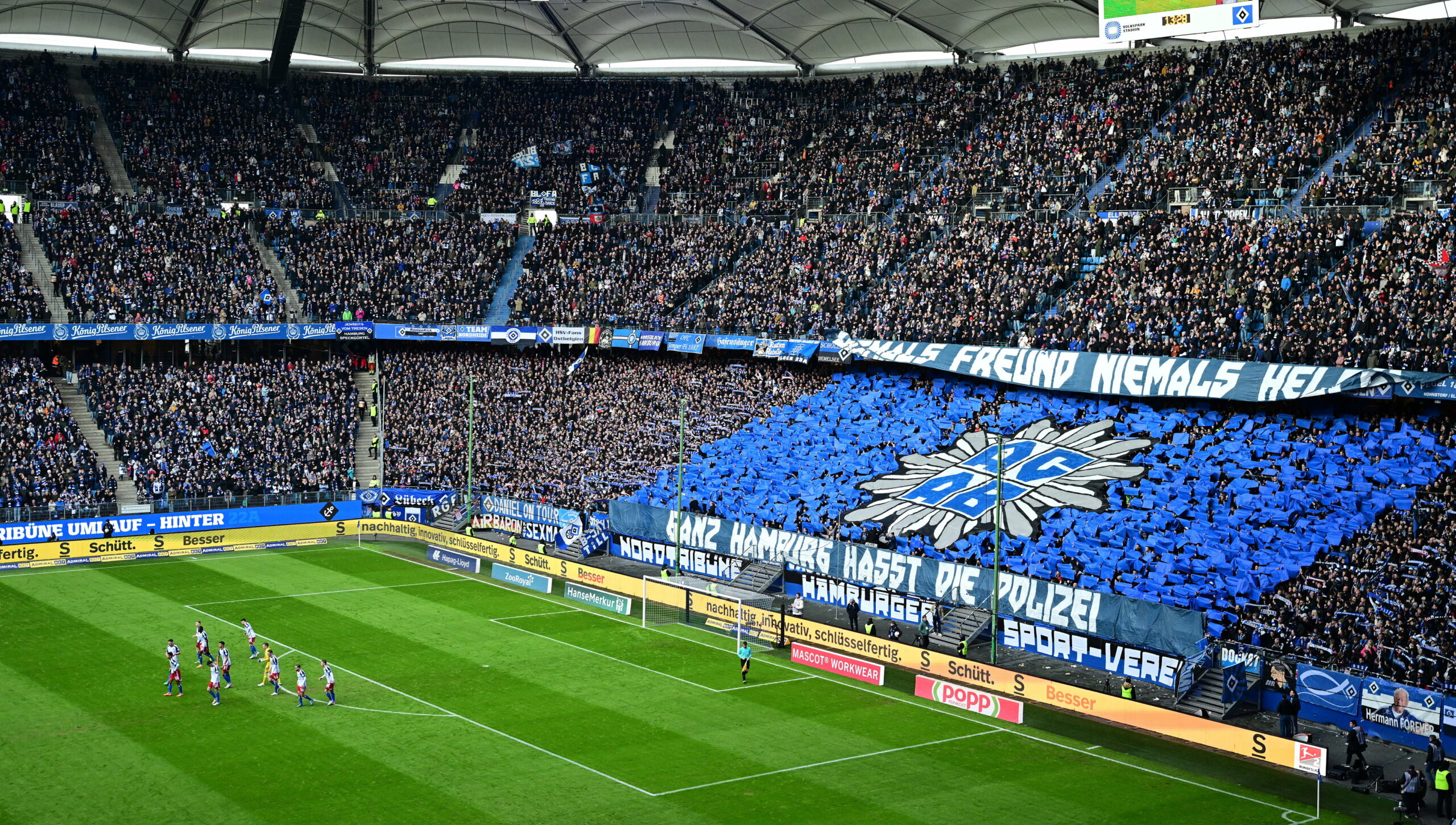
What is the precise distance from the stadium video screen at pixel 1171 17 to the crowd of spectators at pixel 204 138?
44.1m

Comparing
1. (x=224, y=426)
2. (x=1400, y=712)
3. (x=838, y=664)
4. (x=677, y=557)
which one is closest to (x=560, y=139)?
(x=224, y=426)

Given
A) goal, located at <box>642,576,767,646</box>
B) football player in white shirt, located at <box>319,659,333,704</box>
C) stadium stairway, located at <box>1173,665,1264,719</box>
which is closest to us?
stadium stairway, located at <box>1173,665,1264,719</box>

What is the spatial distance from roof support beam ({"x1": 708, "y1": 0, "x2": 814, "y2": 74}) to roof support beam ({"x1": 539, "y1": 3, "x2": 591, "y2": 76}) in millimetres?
8734

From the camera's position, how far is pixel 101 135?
6938 cm

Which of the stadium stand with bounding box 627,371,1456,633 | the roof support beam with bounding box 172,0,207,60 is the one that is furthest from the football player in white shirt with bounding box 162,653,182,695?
the roof support beam with bounding box 172,0,207,60

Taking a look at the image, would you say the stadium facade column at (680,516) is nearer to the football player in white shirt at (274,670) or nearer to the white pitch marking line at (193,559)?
the white pitch marking line at (193,559)

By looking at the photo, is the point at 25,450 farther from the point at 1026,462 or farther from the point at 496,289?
the point at 1026,462

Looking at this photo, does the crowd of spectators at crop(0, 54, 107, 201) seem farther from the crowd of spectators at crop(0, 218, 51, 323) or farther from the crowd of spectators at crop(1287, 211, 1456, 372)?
the crowd of spectators at crop(1287, 211, 1456, 372)

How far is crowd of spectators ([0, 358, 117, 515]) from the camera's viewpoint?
53438mm

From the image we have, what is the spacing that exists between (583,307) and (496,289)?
5606 mm

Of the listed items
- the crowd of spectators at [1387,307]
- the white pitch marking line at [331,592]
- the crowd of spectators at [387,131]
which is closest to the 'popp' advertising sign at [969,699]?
the crowd of spectators at [1387,307]

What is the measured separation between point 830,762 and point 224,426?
39554 millimetres

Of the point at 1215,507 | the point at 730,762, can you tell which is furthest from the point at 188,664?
the point at 1215,507

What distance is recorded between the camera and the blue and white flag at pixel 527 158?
242 ft
